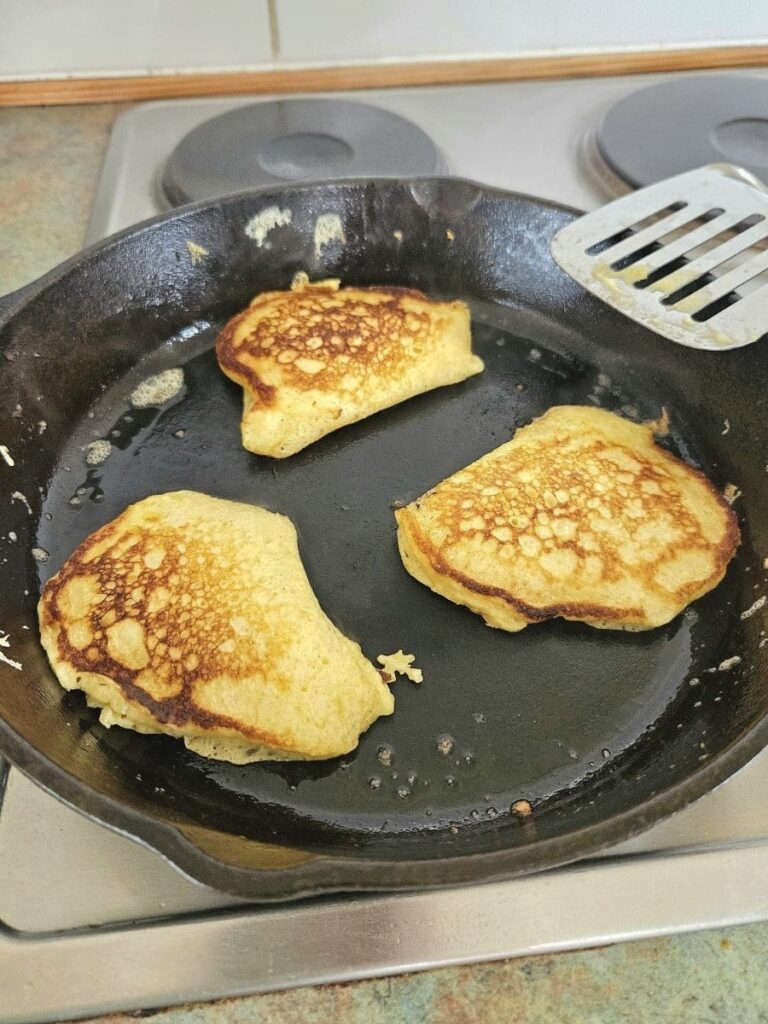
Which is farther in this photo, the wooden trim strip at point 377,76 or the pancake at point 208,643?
the wooden trim strip at point 377,76

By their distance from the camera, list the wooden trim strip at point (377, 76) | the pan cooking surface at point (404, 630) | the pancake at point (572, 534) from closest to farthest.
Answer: the pan cooking surface at point (404, 630), the pancake at point (572, 534), the wooden trim strip at point (377, 76)

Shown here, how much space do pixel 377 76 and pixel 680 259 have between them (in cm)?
100

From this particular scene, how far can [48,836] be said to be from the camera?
0.85 meters

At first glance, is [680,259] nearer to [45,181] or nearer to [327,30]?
[327,30]

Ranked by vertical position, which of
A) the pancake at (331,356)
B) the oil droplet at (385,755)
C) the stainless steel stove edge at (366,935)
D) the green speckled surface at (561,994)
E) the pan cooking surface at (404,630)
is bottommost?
the green speckled surface at (561,994)

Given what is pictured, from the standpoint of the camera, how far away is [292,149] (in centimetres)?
163

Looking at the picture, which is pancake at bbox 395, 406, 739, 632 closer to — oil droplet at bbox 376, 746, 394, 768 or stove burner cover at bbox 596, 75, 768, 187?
oil droplet at bbox 376, 746, 394, 768

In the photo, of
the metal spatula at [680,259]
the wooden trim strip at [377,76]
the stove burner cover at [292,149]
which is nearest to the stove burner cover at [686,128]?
the wooden trim strip at [377,76]

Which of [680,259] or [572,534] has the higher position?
[680,259]

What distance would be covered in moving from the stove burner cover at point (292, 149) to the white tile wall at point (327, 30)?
17cm

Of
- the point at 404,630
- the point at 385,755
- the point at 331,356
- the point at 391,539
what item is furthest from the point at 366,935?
the point at 331,356

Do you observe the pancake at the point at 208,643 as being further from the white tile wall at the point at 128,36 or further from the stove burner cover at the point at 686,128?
the white tile wall at the point at 128,36

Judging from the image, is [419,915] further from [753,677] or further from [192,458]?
[192,458]

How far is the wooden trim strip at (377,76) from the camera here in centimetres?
183
